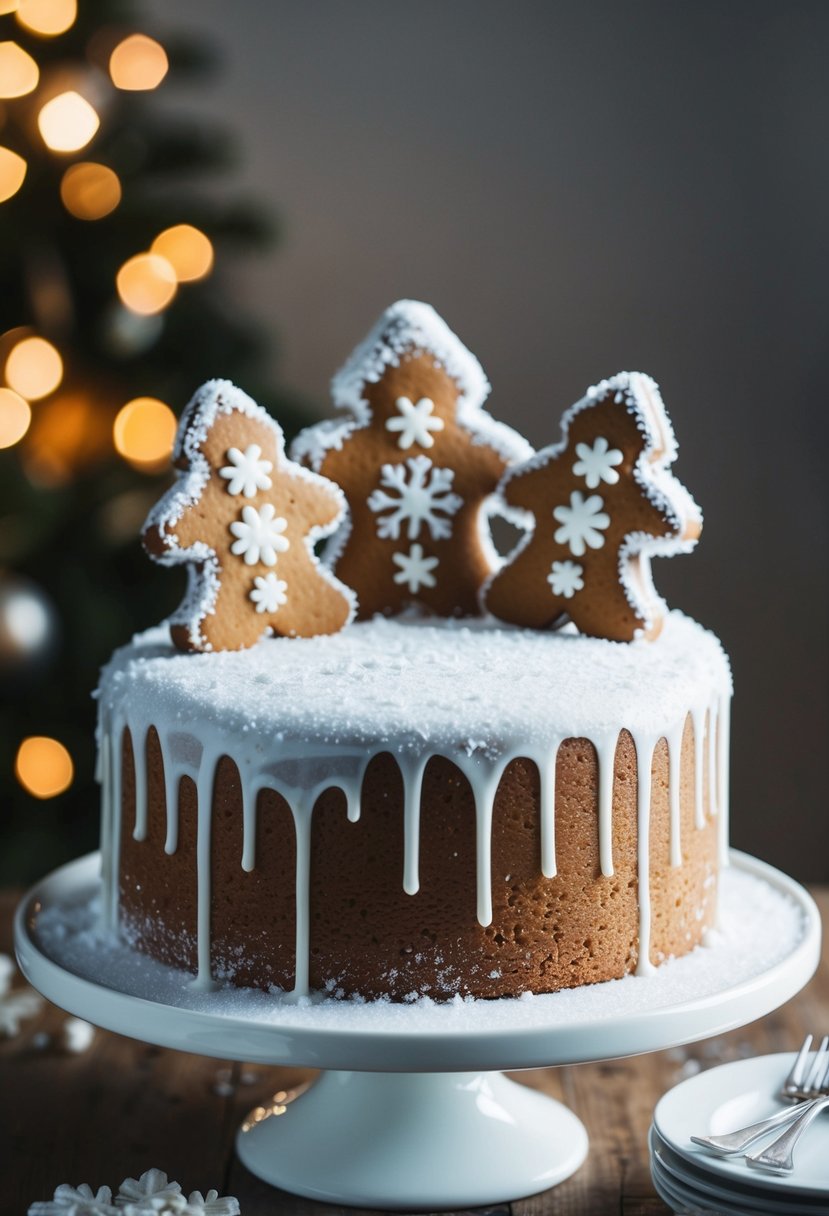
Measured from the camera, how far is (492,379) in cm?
341

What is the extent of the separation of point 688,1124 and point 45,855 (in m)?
1.78

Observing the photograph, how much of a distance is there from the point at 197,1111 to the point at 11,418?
153 centimetres

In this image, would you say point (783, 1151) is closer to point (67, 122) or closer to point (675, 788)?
point (675, 788)

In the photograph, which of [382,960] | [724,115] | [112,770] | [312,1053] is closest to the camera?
[312,1053]

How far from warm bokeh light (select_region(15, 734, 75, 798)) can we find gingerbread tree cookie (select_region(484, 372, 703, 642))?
4.47 feet

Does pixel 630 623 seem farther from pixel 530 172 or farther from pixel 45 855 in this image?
pixel 530 172

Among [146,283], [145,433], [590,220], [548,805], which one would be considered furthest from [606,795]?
[590,220]

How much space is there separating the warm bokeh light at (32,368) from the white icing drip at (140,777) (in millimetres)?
1448

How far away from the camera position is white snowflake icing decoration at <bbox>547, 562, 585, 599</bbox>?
1.77 m

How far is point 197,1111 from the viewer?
1.71 m

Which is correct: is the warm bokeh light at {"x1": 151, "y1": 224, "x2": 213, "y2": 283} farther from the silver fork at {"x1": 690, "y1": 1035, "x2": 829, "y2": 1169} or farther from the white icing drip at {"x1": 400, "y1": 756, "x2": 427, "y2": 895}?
the silver fork at {"x1": 690, "y1": 1035, "x2": 829, "y2": 1169}

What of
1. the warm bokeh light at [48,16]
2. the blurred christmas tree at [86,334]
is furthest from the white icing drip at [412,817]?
the warm bokeh light at [48,16]

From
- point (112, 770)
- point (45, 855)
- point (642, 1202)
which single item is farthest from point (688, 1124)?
point (45, 855)

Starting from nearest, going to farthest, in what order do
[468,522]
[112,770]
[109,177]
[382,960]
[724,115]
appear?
[382,960], [112,770], [468,522], [109,177], [724,115]
